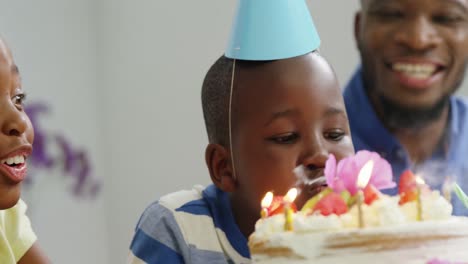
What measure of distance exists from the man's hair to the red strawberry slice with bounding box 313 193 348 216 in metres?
0.46

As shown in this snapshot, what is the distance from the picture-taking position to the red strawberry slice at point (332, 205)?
Result: 743 mm

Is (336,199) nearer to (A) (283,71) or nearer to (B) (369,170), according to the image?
(B) (369,170)

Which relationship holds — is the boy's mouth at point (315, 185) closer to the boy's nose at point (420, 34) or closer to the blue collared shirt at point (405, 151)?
the blue collared shirt at point (405, 151)

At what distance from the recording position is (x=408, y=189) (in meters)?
0.76

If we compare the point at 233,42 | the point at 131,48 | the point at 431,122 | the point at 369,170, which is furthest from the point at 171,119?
the point at 369,170

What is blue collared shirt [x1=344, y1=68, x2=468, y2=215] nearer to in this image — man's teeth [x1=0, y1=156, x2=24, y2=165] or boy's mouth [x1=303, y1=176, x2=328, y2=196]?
boy's mouth [x1=303, y1=176, x2=328, y2=196]

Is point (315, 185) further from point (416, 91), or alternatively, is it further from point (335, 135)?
point (416, 91)

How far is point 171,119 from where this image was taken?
2127mm

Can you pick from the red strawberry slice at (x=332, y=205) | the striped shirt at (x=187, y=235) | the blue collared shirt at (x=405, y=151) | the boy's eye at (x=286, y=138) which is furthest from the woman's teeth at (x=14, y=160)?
the blue collared shirt at (x=405, y=151)

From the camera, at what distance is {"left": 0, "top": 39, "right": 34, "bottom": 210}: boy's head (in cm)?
103

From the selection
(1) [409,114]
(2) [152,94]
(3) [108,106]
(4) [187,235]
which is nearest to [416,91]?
(1) [409,114]

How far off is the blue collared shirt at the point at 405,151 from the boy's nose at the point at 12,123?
2.01 feet

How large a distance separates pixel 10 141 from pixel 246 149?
327 mm

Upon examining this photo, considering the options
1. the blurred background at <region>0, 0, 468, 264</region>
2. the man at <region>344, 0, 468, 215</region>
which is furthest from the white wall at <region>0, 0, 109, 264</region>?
the man at <region>344, 0, 468, 215</region>
